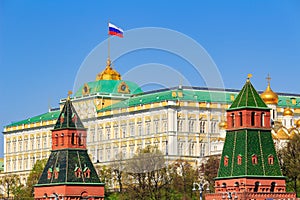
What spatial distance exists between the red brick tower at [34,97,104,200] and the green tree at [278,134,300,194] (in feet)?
88.5

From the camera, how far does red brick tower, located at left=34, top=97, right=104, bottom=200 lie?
130m

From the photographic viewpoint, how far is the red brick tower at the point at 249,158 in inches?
4648

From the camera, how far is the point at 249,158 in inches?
4675

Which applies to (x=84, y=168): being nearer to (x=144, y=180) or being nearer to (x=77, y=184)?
(x=77, y=184)

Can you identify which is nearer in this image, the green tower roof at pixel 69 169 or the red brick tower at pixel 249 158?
the red brick tower at pixel 249 158

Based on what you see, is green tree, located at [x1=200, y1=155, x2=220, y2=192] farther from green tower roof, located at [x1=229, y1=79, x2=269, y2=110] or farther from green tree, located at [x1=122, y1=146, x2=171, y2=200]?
green tower roof, located at [x1=229, y1=79, x2=269, y2=110]

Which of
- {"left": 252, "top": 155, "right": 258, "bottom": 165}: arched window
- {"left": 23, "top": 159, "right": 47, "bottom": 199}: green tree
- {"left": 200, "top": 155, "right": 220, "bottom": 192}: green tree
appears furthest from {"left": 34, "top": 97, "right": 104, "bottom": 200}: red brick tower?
{"left": 23, "top": 159, "right": 47, "bottom": 199}: green tree

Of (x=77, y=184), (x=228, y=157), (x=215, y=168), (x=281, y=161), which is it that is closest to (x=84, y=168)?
(x=77, y=184)

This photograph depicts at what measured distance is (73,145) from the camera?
133 meters

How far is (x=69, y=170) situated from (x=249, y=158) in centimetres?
2255

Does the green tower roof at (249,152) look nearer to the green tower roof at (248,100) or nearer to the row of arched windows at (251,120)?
the green tower roof at (248,100)

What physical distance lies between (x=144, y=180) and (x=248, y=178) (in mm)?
47449

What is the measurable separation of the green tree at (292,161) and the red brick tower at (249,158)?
25.9m

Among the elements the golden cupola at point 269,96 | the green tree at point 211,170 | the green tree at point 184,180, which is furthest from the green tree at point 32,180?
the golden cupola at point 269,96
